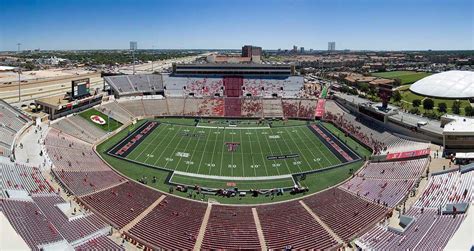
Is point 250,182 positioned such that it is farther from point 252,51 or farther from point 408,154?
point 252,51

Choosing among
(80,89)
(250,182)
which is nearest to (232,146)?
(250,182)

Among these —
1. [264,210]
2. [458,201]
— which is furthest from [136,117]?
[458,201]

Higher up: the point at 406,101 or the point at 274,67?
the point at 274,67

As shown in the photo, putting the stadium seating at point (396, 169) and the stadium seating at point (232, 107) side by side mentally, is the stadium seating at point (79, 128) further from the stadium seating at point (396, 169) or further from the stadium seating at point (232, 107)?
the stadium seating at point (396, 169)

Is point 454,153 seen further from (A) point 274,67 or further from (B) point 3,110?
(B) point 3,110

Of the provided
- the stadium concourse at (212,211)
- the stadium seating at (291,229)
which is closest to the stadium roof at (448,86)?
the stadium concourse at (212,211)

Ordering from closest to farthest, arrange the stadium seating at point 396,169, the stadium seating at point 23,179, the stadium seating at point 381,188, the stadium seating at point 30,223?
the stadium seating at point 30,223
the stadium seating at point 23,179
the stadium seating at point 381,188
the stadium seating at point 396,169
